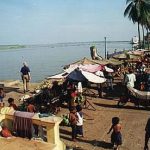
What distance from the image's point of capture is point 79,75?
59.7ft

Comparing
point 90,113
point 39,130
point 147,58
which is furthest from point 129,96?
point 147,58

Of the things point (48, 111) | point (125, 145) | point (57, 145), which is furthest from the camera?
point (48, 111)

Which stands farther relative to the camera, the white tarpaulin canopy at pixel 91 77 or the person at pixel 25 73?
the person at pixel 25 73

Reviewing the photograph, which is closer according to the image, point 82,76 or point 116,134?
point 116,134

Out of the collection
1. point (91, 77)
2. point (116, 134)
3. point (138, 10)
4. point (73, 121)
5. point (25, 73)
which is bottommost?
point (116, 134)

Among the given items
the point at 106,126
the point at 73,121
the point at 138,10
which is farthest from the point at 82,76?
the point at 138,10

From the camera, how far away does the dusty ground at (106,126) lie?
11952mm

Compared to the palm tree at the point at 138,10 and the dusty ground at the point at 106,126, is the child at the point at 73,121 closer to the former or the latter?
the dusty ground at the point at 106,126

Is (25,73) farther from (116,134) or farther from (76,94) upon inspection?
(116,134)

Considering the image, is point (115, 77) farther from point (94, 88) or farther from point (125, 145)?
point (125, 145)

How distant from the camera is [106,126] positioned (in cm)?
1396

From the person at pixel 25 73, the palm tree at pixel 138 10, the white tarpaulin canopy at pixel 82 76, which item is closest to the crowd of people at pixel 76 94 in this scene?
the person at pixel 25 73

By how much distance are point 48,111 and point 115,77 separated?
12.1 m

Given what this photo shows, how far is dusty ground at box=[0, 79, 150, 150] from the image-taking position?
11952mm
